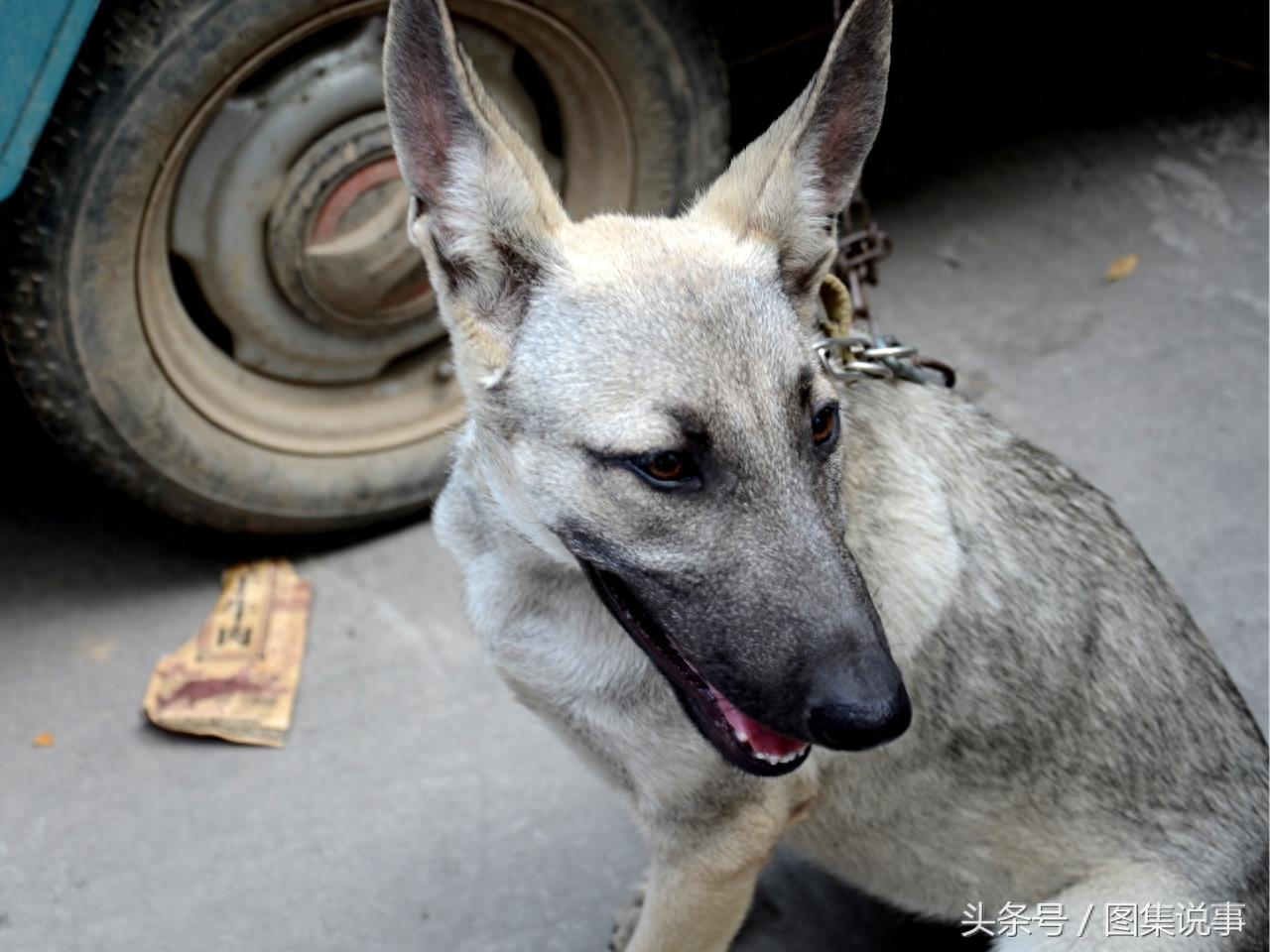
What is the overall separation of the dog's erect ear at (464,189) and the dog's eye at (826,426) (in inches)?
20.7

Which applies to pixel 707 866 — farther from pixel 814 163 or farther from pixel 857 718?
pixel 814 163

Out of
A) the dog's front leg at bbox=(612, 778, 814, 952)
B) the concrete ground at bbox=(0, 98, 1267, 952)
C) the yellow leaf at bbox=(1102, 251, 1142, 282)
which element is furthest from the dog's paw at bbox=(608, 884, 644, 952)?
the yellow leaf at bbox=(1102, 251, 1142, 282)

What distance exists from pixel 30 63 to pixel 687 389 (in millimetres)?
1841

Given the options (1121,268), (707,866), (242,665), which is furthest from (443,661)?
(1121,268)

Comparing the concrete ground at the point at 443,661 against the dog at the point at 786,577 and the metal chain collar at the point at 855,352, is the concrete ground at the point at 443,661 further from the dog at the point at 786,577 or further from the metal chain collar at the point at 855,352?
the metal chain collar at the point at 855,352

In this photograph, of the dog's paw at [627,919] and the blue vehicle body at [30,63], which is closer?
the blue vehicle body at [30,63]

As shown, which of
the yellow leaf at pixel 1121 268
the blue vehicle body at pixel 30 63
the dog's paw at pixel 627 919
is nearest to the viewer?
the blue vehicle body at pixel 30 63

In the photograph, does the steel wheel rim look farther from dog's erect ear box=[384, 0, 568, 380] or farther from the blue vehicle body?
dog's erect ear box=[384, 0, 568, 380]

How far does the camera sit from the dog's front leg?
2.53 meters

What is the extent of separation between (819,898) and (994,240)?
2939 millimetres

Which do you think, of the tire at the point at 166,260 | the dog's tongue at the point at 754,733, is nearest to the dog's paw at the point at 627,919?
the dog's tongue at the point at 754,733

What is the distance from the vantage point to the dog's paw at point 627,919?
10.2 feet

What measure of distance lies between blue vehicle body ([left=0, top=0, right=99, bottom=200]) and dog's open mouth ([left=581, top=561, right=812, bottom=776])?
1.74 meters

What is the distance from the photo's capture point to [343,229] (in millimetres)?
3779
